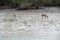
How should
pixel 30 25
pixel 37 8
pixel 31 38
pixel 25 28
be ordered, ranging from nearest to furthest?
pixel 31 38 → pixel 25 28 → pixel 30 25 → pixel 37 8

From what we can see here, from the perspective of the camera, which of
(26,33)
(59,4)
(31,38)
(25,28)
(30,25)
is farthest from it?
(59,4)

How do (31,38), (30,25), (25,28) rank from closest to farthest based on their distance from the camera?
(31,38)
(25,28)
(30,25)

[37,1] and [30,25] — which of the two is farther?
[37,1]

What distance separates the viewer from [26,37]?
4.88 m

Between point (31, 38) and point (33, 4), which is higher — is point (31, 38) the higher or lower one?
the lower one

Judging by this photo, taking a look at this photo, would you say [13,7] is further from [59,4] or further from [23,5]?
[59,4]

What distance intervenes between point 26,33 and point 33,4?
217 inches

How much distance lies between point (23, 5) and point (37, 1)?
92 cm

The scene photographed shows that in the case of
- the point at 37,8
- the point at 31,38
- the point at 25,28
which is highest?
the point at 37,8

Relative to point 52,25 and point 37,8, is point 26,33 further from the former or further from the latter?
point 37,8

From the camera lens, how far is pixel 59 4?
11062 mm

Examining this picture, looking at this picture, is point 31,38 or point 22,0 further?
point 22,0

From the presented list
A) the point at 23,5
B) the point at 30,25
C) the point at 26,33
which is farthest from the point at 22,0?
the point at 26,33

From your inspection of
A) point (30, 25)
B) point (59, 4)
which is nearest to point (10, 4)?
point (59, 4)
